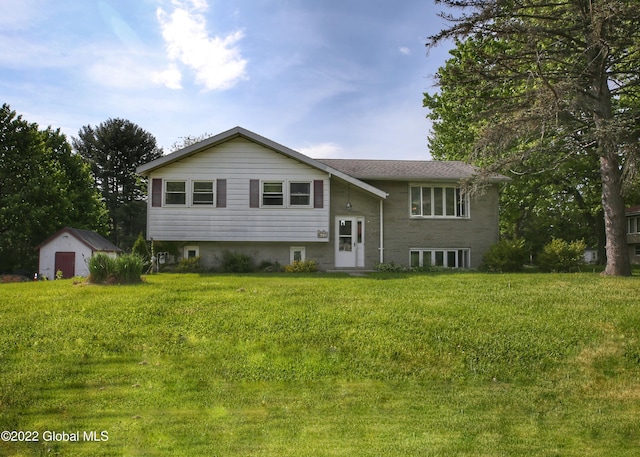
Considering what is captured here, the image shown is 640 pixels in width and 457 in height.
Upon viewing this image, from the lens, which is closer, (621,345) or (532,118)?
(621,345)

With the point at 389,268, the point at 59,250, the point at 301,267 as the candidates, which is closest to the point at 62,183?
the point at 59,250

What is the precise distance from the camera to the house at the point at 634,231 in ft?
146

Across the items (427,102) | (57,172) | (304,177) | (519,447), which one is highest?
(427,102)

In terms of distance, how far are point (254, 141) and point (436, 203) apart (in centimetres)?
810

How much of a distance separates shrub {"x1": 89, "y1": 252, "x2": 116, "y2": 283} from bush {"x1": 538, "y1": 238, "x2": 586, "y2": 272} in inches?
602

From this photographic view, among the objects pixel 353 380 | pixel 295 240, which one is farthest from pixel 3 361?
pixel 295 240

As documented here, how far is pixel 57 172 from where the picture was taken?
30.5 m

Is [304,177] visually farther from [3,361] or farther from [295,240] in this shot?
[3,361]

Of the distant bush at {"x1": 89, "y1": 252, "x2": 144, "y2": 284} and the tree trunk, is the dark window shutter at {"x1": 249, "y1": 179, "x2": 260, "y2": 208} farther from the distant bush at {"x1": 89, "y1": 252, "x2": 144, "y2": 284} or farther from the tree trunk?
the tree trunk

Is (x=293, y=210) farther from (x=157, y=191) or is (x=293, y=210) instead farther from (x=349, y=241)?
(x=157, y=191)

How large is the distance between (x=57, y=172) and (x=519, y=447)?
32.4 meters

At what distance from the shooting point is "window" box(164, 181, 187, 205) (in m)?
A: 18.8

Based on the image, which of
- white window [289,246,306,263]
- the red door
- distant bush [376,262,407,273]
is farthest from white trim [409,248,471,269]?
the red door

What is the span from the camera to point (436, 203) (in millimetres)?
20250
